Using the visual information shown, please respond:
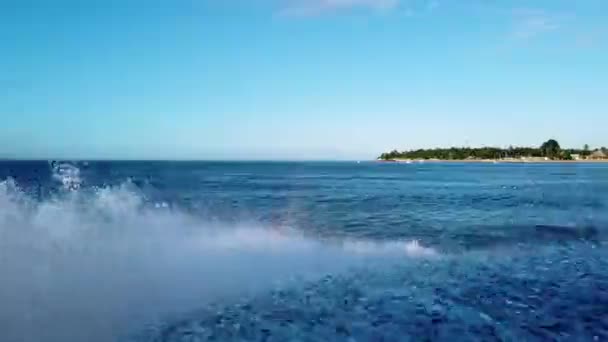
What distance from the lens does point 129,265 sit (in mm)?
17969

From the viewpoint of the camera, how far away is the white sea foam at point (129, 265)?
38.4ft

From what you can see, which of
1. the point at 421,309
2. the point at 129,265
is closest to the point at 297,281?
the point at 421,309

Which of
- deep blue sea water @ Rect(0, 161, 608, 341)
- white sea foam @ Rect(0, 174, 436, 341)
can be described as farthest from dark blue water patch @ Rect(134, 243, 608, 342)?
white sea foam @ Rect(0, 174, 436, 341)

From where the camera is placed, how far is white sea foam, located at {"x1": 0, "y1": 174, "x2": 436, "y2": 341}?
11.7 metres

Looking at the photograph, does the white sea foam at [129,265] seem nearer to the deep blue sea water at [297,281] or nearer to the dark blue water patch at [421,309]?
the deep blue sea water at [297,281]

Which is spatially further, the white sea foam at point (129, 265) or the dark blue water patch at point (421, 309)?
the white sea foam at point (129, 265)

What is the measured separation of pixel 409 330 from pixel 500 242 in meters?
15.6


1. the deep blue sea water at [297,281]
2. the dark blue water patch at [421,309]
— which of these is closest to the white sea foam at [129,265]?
the deep blue sea water at [297,281]

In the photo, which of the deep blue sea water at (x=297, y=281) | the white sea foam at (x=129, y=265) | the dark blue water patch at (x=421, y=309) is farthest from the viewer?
the white sea foam at (x=129, y=265)

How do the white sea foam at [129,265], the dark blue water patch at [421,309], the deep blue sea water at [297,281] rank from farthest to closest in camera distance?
1. the white sea foam at [129,265]
2. the deep blue sea water at [297,281]
3. the dark blue water patch at [421,309]

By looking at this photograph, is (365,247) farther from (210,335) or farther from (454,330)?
(210,335)

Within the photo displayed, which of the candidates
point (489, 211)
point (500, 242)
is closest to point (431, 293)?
point (500, 242)

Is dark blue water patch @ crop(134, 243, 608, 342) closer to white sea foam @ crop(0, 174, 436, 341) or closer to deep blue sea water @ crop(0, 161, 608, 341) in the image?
deep blue sea water @ crop(0, 161, 608, 341)

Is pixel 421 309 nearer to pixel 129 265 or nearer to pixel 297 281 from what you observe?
pixel 297 281
